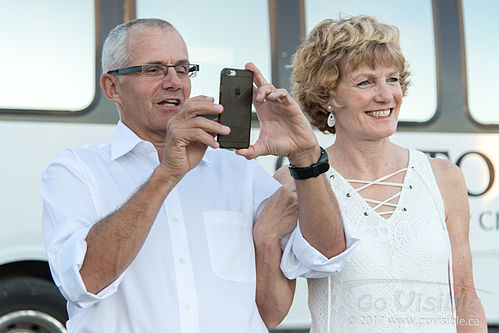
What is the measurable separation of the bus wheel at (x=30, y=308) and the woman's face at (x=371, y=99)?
271 cm

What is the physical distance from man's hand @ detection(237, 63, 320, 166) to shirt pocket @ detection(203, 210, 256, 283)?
11.3 inches

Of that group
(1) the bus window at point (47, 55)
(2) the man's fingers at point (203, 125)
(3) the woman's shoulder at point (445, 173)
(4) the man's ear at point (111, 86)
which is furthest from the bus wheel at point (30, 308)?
(2) the man's fingers at point (203, 125)

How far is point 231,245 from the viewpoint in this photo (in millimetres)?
2205

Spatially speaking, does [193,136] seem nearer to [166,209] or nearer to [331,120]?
[166,209]

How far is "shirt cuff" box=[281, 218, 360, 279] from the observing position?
2203 millimetres

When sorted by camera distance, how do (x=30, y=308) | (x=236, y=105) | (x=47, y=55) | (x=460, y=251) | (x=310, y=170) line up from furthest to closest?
(x=47, y=55) < (x=30, y=308) < (x=460, y=251) < (x=310, y=170) < (x=236, y=105)

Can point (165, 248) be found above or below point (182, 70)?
below

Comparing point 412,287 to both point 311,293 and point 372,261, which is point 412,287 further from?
point 311,293

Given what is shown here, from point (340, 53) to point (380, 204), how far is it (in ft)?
1.93

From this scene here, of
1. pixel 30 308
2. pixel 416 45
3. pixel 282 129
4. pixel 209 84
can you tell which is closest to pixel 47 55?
Result: pixel 209 84

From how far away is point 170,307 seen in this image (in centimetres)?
205

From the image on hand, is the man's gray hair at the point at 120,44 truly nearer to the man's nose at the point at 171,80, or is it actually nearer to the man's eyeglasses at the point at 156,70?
the man's eyeglasses at the point at 156,70

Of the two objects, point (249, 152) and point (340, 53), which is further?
point (340, 53)

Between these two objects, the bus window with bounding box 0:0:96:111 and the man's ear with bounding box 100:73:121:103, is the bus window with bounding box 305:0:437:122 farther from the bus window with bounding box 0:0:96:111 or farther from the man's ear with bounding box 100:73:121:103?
the man's ear with bounding box 100:73:121:103
